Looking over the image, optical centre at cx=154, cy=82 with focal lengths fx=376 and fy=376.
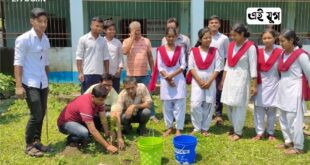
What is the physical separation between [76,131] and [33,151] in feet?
2.09

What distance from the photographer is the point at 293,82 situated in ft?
15.9

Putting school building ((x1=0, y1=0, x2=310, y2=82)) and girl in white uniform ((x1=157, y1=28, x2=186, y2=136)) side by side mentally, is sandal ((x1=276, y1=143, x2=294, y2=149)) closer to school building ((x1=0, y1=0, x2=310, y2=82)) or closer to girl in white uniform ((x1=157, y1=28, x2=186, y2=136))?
girl in white uniform ((x1=157, y1=28, x2=186, y2=136))

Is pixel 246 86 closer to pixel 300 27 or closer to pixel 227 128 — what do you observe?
pixel 227 128

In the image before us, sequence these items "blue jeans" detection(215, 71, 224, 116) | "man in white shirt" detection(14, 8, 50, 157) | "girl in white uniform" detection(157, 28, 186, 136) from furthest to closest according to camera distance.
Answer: "blue jeans" detection(215, 71, 224, 116), "girl in white uniform" detection(157, 28, 186, 136), "man in white shirt" detection(14, 8, 50, 157)

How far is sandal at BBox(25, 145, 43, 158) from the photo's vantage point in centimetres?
493

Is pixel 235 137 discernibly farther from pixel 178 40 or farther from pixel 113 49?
pixel 113 49

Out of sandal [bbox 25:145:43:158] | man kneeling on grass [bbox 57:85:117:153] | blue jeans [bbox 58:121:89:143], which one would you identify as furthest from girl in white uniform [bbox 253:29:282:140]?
sandal [bbox 25:145:43:158]

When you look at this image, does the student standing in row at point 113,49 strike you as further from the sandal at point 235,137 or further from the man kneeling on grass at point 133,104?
the sandal at point 235,137

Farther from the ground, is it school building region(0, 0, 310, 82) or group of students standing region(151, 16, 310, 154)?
school building region(0, 0, 310, 82)

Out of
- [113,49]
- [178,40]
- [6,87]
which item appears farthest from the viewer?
[6,87]

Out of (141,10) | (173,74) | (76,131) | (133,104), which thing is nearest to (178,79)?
(173,74)

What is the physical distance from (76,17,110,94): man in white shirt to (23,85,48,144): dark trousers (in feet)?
3.21

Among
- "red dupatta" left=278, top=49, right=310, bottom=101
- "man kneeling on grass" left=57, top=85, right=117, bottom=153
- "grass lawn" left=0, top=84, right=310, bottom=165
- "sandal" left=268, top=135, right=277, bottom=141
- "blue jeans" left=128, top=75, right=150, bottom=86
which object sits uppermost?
"red dupatta" left=278, top=49, right=310, bottom=101

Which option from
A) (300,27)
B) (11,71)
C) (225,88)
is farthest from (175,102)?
(300,27)
